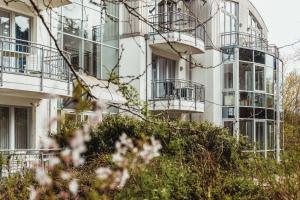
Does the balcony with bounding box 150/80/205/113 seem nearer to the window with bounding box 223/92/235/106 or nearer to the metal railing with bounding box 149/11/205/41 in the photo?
the metal railing with bounding box 149/11/205/41

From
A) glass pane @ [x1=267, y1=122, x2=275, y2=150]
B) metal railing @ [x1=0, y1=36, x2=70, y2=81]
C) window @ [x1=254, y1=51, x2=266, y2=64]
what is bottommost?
glass pane @ [x1=267, y1=122, x2=275, y2=150]

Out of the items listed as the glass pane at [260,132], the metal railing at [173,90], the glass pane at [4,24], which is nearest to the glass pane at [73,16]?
the glass pane at [4,24]

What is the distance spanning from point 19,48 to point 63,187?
8.54 m

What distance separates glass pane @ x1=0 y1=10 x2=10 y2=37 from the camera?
1612cm

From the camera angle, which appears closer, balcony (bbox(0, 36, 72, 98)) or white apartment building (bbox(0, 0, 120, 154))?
balcony (bbox(0, 36, 72, 98))

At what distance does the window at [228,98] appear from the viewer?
2855 cm

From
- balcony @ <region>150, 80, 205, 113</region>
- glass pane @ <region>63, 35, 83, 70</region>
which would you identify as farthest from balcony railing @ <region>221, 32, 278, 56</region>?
glass pane @ <region>63, 35, 83, 70</region>

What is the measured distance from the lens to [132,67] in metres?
23.9

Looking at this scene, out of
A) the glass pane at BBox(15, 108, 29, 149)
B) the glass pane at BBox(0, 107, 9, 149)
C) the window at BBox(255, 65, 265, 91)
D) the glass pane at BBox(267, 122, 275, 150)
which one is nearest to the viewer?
the glass pane at BBox(0, 107, 9, 149)

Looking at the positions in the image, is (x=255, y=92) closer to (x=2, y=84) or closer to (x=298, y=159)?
(x=2, y=84)

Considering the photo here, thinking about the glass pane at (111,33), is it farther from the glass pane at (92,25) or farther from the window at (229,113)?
the window at (229,113)

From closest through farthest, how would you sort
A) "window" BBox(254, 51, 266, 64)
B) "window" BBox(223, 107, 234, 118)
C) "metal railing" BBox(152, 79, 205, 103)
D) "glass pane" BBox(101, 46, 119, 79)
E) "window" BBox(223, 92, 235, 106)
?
"glass pane" BBox(101, 46, 119, 79) → "metal railing" BBox(152, 79, 205, 103) → "window" BBox(223, 107, 234, 118) → "window" BBox(223, 92, 235, 106) → "window" BBox(254, 51, 266, 64)

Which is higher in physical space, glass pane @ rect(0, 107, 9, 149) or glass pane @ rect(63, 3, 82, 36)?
glass pane @ rect(63, 3, 82, 36)

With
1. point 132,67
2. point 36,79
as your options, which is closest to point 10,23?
point 36,79
